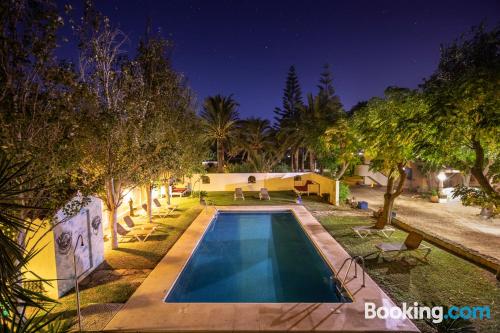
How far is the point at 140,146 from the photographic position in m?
9.92

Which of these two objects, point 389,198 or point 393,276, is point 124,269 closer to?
point 393,276

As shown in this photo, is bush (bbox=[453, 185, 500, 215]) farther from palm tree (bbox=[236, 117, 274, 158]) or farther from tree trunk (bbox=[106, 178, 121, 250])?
palm tree (bbox=[236, 117, 274, 158])

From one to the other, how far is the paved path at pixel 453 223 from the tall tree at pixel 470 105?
4.01m

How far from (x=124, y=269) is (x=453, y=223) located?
1326 cm

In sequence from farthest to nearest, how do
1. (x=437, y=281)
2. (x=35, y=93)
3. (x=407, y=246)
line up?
(x=407, y=246) → (x=437, y=281) → (x=35, y=93)

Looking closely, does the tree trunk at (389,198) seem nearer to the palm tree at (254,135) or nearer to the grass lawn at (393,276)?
the grass lawn at (393,276)

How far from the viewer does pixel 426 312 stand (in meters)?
5.88

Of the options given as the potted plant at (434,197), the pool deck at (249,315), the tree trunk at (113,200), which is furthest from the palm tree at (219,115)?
the pool deck at (249,315)

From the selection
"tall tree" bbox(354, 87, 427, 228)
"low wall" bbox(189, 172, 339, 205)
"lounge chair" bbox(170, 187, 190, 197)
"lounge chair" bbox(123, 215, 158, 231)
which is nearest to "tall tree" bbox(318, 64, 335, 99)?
"low wall" bbox(189, 172, 339, 205)

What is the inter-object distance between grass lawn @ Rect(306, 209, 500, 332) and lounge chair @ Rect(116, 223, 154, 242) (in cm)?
750

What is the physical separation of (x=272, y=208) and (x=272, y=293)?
28.4 feet

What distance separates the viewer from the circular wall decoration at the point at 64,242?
6.68 m

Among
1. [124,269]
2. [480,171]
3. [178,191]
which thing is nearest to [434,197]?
[480,171]

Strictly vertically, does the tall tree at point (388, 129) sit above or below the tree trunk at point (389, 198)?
above
